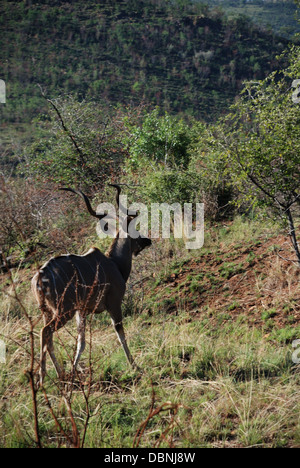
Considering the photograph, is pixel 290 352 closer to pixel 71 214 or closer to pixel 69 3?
pixel 71 214

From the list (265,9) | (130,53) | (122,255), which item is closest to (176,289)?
(122,255)

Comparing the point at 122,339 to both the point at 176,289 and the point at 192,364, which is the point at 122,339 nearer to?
the point at 192,364

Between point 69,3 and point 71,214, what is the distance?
206 ft

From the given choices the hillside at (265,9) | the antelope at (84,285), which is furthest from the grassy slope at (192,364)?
the hillside at (265,9)

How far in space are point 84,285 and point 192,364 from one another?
5.99 feet

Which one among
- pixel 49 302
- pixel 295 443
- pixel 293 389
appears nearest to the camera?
pixel 295 443

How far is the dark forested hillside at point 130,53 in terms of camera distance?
145ft

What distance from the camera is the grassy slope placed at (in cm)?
382

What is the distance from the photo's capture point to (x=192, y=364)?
198 inches

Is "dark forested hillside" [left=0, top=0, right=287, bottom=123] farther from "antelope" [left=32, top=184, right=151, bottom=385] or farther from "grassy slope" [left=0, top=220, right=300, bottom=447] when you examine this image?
"antelope" [left=32, top=184, right=151, bottom=385]

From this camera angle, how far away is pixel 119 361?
17.6 ft

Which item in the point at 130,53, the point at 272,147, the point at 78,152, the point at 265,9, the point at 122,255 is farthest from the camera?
the point at 265,9

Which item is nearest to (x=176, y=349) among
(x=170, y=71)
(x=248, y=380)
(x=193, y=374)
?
(x=193, y=374)

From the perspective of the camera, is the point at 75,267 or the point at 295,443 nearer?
the point at 295,443
